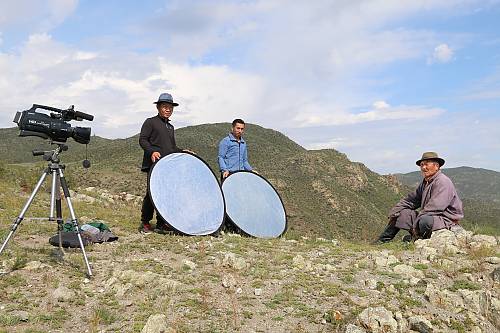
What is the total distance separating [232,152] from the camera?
9.73 metres

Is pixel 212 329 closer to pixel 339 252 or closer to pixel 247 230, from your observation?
pixel 339 252

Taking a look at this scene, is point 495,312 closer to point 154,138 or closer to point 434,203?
point 434,203

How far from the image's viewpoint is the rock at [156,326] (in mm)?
4123

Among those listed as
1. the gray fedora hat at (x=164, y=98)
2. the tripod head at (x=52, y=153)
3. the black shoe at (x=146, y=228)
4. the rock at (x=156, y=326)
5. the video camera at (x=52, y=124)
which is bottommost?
the rock at (x=156, y=326)

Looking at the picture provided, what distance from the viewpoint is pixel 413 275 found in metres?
6.03

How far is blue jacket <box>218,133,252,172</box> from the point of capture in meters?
9.60

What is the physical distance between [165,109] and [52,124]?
2.80 meters

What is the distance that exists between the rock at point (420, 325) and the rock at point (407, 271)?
1.42m

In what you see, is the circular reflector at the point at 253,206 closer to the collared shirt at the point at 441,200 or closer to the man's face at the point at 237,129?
the man's face at the point at 237,129

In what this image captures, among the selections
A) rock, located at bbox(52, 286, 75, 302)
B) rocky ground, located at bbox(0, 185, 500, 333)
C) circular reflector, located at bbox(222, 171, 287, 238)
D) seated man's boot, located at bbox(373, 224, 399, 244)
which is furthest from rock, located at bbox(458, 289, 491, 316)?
rock, located at bbox(52, 286, 75, 302)

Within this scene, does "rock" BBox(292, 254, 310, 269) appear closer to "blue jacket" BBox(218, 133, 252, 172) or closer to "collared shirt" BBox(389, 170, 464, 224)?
"collared shirt" BBox(389, 170, 464, 224)

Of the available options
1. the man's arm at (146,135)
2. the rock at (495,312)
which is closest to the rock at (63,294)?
the man's arm at (146,135)

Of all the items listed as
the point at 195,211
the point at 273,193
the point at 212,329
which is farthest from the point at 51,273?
the point at 273,193

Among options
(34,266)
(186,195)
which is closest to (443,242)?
(186,195)
